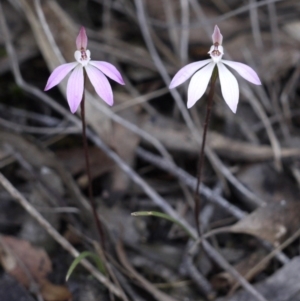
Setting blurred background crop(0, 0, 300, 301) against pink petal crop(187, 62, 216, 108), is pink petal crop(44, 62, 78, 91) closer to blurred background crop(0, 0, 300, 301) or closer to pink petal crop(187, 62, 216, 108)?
pink petal crop(187, 62, 216, 108)

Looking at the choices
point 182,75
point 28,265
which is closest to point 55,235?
point 28,265

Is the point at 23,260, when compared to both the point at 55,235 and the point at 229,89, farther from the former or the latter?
the point at 229,89

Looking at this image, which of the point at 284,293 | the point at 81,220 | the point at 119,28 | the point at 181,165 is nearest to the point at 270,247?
the point at 284,293

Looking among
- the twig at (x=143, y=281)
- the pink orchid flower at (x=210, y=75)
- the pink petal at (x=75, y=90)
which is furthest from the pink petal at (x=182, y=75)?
the twig at (x=143, y=281)

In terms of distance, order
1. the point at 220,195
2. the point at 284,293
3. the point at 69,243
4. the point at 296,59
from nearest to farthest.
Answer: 1. the point at 284,293
2. the point at 69,243
3. the point at 220,195
4. the point at 296,59

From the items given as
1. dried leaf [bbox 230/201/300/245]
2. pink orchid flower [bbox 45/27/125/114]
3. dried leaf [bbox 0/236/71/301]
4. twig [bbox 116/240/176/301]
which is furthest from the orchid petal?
dried leaf [bbox 0/236/71/301]

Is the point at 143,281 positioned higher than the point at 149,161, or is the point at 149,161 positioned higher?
the point at 149,161

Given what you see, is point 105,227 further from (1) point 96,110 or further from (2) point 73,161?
(1) point 96,110
